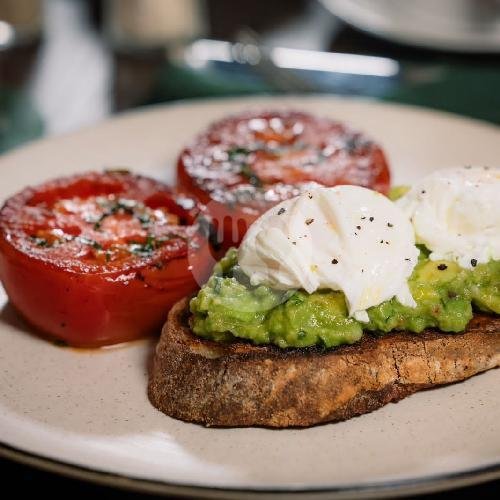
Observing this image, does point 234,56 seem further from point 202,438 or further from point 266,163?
point 202,438

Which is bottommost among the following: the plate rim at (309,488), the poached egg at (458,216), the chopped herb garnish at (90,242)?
the plate rim at (309,488)

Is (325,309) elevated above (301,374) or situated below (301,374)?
above

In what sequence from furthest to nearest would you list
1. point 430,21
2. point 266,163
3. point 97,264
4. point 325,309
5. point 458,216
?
point 430,21
point 266,163
point 97,264
point 458,216
point 325,309

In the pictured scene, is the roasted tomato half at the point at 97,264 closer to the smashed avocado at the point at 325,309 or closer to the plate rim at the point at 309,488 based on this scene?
the smashed avocado at the point at 325,309

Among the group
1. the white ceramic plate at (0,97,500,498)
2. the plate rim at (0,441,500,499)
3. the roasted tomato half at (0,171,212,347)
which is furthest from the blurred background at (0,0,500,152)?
the plate rim at (0,441,500,499)

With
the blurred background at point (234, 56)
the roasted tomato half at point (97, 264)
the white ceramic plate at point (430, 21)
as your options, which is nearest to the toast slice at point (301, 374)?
the roasted tomato half at point (97, 264)

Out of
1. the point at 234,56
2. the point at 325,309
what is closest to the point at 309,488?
the point at 325,309

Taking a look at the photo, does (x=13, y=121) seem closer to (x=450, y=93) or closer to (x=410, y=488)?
(x=450, y=93)
